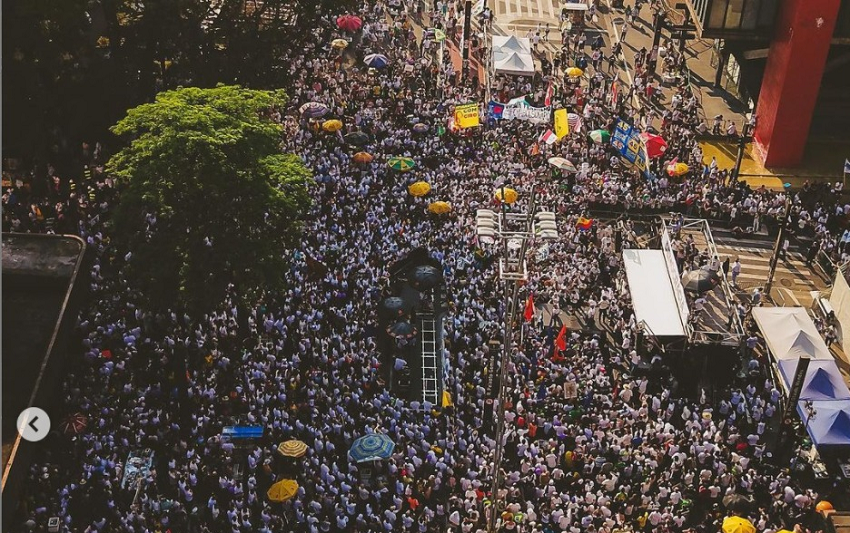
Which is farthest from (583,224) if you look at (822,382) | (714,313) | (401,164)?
(822,382)

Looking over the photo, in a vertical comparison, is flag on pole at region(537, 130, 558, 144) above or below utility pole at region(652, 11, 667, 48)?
below

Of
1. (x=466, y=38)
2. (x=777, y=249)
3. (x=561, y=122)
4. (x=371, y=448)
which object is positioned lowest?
(x=371, y=448)

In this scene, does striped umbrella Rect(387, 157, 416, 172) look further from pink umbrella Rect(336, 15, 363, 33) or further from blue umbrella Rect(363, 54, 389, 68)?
pink umbrella Rect(336, 15, 363, 33)

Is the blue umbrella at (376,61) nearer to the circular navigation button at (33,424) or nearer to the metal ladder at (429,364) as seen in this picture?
the metal ladder at (429,364)

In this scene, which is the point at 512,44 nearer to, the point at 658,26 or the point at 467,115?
the point at 658,26

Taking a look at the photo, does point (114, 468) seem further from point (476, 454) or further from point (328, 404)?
point (476, 454)

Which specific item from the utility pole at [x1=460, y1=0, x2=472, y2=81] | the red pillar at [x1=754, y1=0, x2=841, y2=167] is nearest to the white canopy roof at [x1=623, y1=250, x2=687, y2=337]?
the red pillar at [x1=754, y1=0, x2=841, y2=167]

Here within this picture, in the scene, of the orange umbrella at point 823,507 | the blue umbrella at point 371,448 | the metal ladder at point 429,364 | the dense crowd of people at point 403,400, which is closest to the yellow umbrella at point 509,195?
the dense crowd of people at point 403,400
